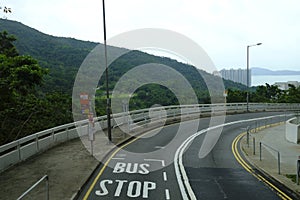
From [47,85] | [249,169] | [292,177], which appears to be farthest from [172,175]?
[47,85]

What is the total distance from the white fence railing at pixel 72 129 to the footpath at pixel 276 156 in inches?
299

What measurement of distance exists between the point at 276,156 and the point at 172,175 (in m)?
7.28

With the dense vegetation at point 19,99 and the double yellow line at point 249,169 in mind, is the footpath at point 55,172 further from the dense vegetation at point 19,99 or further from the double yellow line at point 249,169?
the double yellow line at point 249,169

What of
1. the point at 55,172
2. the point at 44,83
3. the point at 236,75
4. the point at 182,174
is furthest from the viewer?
the point at 236,75

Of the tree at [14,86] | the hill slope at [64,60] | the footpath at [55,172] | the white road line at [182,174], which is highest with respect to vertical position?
the hill slope at [64,60]

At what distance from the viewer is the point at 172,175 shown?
11.4m

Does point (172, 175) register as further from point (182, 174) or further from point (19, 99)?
point (19, 99)

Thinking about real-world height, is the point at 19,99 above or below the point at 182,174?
above

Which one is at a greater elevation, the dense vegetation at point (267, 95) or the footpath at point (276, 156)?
the dense vegetation at point (267, 95)

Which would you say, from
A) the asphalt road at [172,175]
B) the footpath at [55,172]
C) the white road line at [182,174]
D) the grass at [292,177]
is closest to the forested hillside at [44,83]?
the footpath at [55,172]

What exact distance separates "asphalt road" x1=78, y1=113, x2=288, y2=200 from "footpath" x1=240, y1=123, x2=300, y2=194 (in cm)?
90

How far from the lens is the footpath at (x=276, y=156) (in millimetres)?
11710

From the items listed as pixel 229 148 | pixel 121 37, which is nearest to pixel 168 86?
pixel 121 37

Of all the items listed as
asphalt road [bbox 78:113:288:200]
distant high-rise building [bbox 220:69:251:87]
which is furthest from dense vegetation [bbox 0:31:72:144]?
distant high-rise building [bbox 220:69:251:87]
